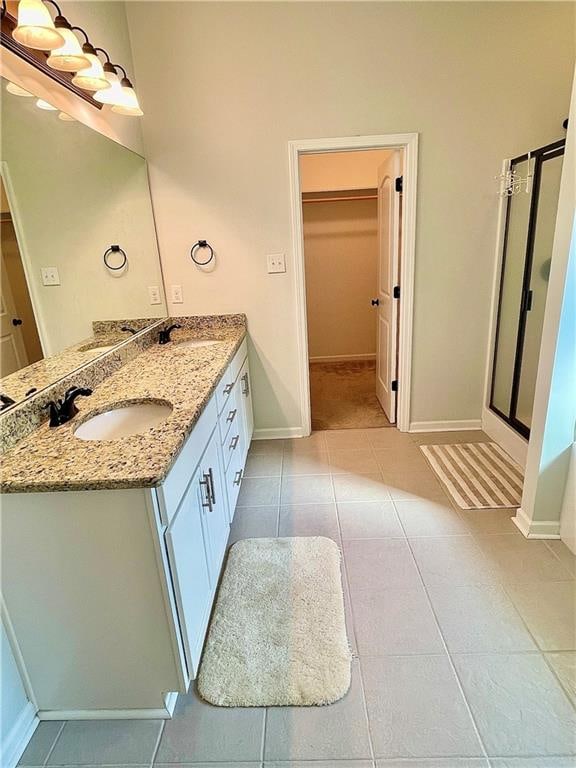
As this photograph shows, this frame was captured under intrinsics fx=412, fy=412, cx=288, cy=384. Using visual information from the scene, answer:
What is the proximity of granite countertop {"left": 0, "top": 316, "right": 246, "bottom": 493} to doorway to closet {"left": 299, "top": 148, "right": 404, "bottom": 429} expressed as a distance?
5.87 ft

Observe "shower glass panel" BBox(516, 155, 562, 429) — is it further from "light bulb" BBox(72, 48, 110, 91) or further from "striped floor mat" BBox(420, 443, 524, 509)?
"light bulb" BBox(72, 48, 110, 91)

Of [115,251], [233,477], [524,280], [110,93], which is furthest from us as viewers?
[524,280]

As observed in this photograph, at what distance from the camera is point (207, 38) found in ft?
8.27

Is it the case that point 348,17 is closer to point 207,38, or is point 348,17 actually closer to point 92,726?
point 207,38

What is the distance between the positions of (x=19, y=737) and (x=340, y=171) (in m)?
4.96

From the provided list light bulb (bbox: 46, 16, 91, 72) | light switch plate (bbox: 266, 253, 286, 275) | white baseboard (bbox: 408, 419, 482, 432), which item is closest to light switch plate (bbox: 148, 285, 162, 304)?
light switch plate (bbox: 266, 253, 286, 275)

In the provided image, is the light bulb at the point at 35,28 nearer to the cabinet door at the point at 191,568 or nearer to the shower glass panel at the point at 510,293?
the cabinet door at the point at 191,568

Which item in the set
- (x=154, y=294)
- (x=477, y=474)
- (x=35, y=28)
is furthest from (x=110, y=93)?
(x=477, y=474)

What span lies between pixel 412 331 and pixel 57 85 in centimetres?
245

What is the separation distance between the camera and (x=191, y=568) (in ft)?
4.36

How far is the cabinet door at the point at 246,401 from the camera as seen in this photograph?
270 centimetres

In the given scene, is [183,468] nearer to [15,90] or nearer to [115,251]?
[15,90]

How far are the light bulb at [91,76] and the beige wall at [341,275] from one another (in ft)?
10.6

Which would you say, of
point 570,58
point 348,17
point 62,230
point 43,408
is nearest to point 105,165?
point 62,230
